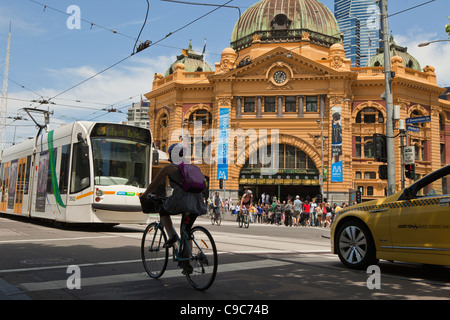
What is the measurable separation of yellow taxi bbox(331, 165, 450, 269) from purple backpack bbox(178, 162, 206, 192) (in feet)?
9.45

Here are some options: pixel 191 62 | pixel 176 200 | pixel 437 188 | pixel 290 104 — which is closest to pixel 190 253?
pixel 176 200

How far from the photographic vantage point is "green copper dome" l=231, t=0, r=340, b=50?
49719mm

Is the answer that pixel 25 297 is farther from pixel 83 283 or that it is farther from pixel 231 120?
pixel 231 120

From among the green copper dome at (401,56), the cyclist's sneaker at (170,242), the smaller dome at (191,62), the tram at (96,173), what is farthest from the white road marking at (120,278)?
the smaller dome at (191,62)

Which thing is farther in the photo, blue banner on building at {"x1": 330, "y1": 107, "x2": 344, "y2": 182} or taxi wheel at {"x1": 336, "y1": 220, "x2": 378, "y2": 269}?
blue banner on building at {"x1": 330, "y1": 107, "x2": 344, "y2": 182}

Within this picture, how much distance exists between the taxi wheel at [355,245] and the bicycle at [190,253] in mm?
2881

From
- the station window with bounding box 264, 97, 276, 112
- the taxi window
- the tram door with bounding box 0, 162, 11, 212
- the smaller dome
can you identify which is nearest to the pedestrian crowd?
the tram door with bounding box 0, 162, 11, 212

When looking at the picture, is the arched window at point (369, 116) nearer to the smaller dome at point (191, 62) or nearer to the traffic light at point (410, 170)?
the smaller dome at point (191, 62)

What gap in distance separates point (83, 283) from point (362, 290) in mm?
3393

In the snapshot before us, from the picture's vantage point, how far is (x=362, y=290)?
5.19m

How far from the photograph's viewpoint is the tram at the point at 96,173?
12664mm

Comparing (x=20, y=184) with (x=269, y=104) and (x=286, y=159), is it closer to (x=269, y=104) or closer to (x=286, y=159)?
(x=286, y=159)

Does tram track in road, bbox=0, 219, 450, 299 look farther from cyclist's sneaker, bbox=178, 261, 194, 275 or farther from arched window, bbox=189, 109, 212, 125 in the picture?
arched window, bbox=189, 109, 212, 125

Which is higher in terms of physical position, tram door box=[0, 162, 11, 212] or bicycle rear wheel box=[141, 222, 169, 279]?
tram door box=[0, 162, 11, 212]
